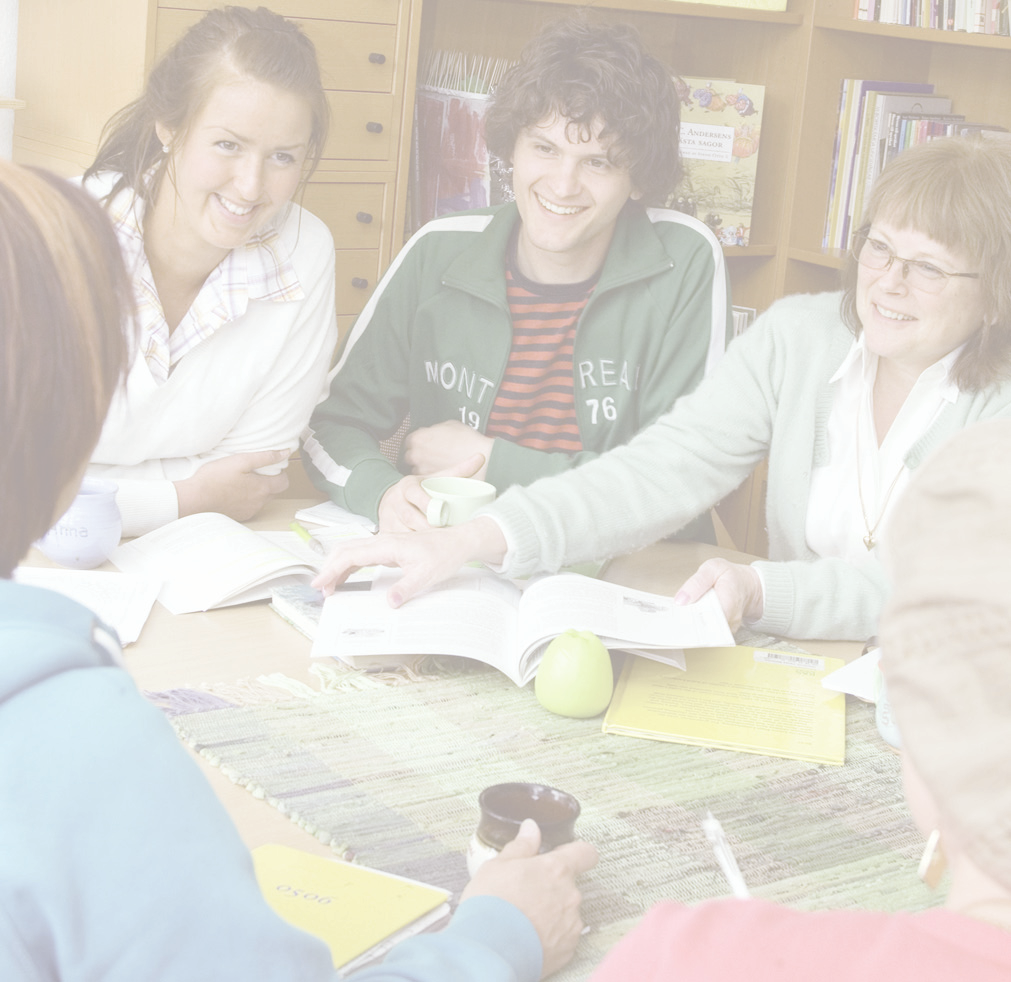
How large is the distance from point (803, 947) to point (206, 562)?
41.7 inches

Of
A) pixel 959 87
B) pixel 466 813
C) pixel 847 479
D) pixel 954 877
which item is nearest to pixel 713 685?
pixel 466 813

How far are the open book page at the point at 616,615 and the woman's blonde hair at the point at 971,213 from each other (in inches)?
20.2

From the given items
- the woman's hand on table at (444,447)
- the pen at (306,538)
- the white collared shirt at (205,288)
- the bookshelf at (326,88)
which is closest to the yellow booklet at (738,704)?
the pen at (306,538)

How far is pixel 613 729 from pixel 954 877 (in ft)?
2.19

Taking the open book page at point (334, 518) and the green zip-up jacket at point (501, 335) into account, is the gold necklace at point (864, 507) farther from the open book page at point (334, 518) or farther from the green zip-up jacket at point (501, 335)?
the open book page at point (334, 518)

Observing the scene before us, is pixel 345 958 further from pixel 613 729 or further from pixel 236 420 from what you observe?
pixel 236 420

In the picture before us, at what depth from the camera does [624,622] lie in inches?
53.7

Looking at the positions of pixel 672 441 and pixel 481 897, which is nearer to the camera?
pixel 481 897

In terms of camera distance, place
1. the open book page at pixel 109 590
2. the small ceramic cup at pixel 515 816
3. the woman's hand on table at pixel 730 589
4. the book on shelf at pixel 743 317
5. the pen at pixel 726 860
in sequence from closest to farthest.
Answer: the pen at pixel 726 860, the small ceramic cup at pixel 515 816, the open book page at pixel 109 590, the woman's hand on table at pixel 730 589, the book on shelf at pixel 743 317

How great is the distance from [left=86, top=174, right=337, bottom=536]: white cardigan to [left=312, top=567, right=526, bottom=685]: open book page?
0.40 m

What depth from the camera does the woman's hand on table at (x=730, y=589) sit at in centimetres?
146

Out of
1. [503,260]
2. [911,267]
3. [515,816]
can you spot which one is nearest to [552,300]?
[503,260]

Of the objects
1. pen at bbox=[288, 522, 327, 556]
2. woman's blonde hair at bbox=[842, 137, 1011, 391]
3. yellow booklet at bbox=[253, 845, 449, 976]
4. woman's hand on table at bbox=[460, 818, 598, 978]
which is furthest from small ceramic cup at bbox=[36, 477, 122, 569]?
woman's blonde hair at bbox=[842, 137, 1011, 391]

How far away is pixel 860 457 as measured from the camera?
1725 mm
